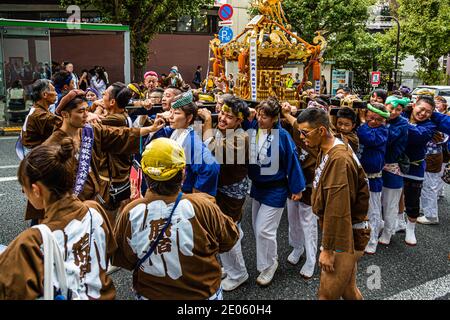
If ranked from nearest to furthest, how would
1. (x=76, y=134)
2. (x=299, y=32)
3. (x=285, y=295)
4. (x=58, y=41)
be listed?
(x=76, y=134) → (x=285, y=295) → (x=299, y=32) → (x=58, y=41)

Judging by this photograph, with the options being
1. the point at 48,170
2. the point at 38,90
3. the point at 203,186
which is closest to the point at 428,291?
the point at 203,186

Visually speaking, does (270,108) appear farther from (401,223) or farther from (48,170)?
(401,223)

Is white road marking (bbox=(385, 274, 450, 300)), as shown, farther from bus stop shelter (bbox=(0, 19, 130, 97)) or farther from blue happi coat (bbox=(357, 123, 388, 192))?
bus stop shelter (bbox=(0, 19, 130, 97))

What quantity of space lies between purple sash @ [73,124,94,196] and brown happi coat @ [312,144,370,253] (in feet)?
5.71

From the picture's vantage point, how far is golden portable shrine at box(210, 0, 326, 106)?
550 centimetres

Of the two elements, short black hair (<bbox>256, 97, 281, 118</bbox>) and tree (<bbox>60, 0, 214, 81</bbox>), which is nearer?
short black hair (<bbox>256, 97, 281, 118</bbox>)

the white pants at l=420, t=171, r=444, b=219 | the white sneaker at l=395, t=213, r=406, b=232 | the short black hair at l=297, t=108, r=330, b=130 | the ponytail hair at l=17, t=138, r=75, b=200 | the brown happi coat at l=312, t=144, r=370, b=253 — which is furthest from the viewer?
the white pants at l=420, t=171, r=444, b=219

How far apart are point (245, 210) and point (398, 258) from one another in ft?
7.09

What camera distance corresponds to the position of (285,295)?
139 inches

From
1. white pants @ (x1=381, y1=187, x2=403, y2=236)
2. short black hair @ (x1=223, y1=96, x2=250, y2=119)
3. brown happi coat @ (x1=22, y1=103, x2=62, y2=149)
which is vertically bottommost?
white pants @ (x1=381, y1=187, x2=403, y2=236)

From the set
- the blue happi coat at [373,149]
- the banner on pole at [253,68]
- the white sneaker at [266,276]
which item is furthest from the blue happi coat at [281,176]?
the banner on pole at [253,68]

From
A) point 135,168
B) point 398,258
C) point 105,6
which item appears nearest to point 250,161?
point 135,168

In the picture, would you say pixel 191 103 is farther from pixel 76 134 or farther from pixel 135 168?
pixel 135 168


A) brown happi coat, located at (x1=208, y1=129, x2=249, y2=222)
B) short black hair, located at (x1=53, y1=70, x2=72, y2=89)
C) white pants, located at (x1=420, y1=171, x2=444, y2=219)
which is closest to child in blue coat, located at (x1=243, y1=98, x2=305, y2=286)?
brown happi coat, located at (x1=208, y1=129, x2=249, y2=222)
